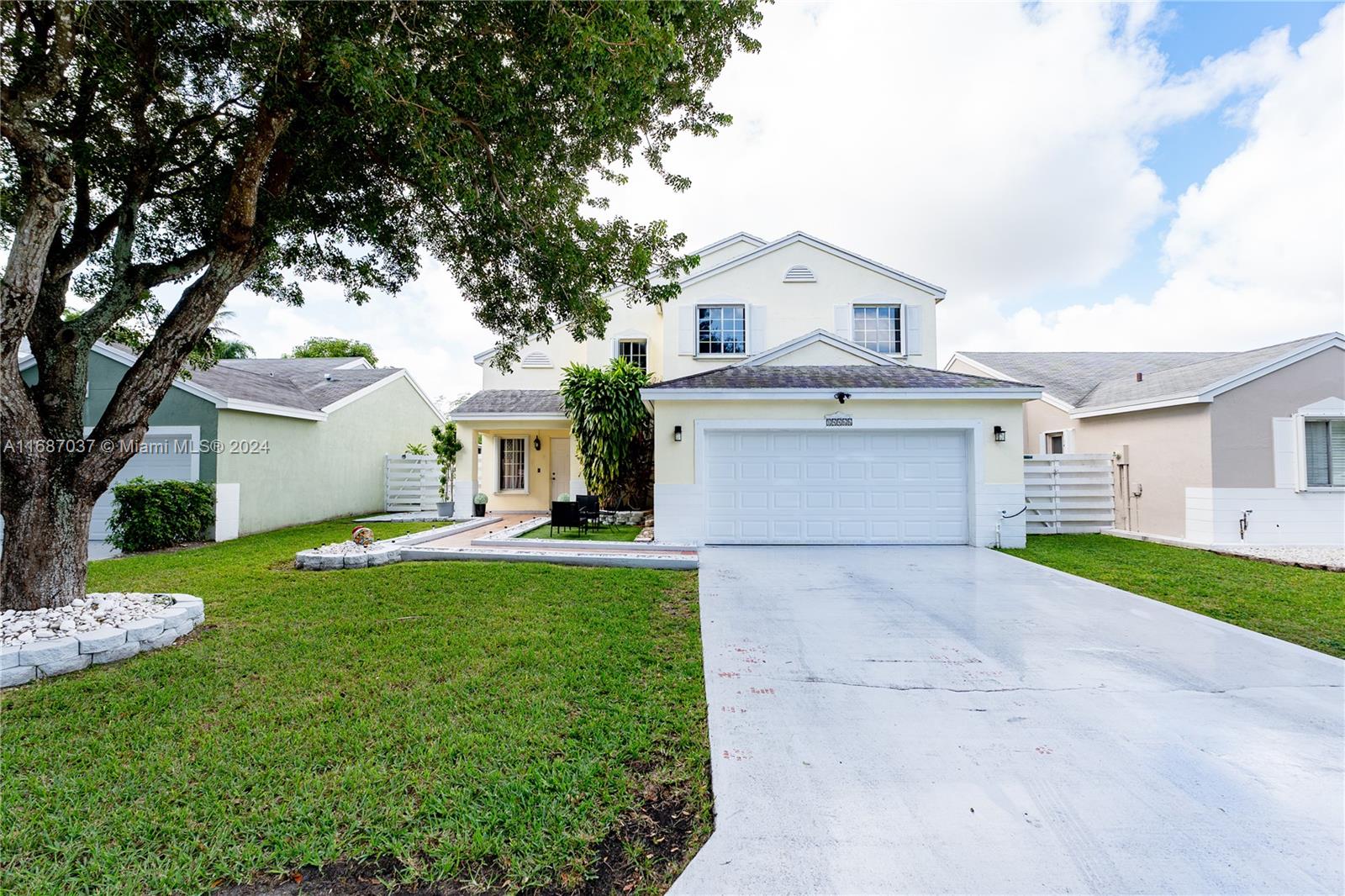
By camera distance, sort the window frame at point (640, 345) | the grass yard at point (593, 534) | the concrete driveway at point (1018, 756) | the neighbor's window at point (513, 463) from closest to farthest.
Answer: the concrete driveway at point (1018, 756)
the grass yard at point (593, 534)
the window frame at point (640, 345)
the neighbor's window at point (513, 463)

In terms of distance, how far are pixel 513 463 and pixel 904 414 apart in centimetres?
1151

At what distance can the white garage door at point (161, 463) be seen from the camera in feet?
36.1

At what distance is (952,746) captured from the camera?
3.13 m

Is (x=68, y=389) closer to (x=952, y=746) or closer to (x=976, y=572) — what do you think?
(x=952, y=746)

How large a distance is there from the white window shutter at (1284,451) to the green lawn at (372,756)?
1270 centimetres

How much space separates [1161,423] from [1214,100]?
6464 millimetres

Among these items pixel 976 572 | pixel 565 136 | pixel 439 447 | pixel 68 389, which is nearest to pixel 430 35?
pixel 565 136

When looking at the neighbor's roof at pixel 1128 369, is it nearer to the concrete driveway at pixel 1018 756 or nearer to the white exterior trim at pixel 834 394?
the white exterior trim at pixel 834 394

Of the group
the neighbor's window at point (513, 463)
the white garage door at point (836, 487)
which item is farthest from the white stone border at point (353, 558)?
the neighbor's window at point (513, 463)

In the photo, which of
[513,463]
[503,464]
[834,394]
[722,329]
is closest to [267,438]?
[503,464]

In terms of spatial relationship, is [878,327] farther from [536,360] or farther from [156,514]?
[156,514]

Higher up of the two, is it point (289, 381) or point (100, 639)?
point (289, 381)

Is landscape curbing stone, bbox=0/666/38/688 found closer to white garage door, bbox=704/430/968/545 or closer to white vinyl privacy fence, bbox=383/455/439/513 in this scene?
white garage door, bbox=704/430/968/545

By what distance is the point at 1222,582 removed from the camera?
24.4 feet
